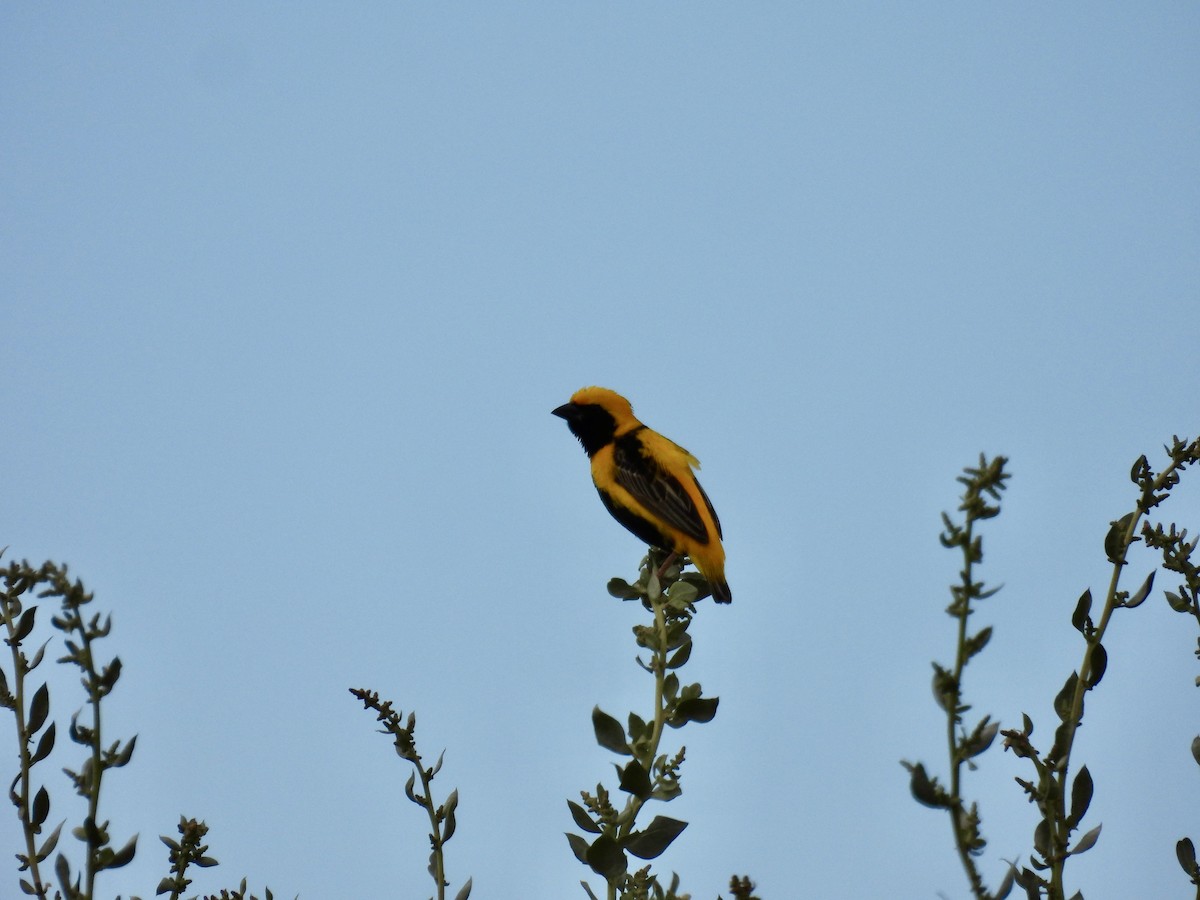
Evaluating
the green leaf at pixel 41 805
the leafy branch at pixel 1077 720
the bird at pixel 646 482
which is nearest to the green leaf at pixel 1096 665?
the leafy branch at pixel 1077 720

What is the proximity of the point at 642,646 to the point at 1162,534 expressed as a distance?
122cm

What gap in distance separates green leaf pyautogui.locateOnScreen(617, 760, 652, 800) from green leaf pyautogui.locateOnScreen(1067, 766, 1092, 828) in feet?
2.69

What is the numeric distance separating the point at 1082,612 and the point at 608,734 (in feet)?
3.37

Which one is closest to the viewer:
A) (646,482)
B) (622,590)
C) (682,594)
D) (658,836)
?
(658,836)

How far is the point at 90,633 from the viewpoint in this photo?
186 cm

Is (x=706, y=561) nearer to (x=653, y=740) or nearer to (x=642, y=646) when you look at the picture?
(x=642, y=646)

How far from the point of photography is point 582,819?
8.03 feet

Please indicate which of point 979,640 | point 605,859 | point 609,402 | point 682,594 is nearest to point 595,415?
point 609,402

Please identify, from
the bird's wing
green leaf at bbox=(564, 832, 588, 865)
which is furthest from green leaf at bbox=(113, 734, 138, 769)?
the bird's wing

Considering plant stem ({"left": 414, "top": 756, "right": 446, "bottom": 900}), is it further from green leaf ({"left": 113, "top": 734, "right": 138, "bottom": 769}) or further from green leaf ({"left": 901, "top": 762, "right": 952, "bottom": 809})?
green leaf ({"left": 901, "top": 762, "right": 952, "bottom": 809})

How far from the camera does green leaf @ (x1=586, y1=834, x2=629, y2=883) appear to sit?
Answer: 2295 mm

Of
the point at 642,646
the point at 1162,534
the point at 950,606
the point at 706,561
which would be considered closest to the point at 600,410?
the point at 706,561

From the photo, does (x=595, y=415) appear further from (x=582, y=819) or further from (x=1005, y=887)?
(x=1005, y=887)

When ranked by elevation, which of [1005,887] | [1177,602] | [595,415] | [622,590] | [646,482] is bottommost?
[1005,887]
